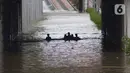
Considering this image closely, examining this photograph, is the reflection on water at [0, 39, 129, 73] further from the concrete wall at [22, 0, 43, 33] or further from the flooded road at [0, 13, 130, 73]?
the concrete wall at [22, 0, 43, 33]

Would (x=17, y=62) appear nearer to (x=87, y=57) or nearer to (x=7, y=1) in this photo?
(x=87, y=57)

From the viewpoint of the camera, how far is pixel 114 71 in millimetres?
14016

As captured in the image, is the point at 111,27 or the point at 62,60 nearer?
the point at 62,60

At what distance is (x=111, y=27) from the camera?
26.2 m

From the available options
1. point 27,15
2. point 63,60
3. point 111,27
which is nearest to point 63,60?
point 63,60

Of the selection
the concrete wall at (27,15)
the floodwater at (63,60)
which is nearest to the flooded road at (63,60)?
the floodwater at (63,60)

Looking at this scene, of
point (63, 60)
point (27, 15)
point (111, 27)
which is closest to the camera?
point (63, 60)

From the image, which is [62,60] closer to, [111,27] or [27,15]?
[111,27]

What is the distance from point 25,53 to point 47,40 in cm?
638

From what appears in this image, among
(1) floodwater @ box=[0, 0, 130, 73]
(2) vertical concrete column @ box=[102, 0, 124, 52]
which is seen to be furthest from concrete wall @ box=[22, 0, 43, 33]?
(1) floodwater @ box=[0, 0, 130, 73]

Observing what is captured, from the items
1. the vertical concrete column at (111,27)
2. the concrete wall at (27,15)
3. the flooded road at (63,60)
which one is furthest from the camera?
the concrete wall at (27,15)

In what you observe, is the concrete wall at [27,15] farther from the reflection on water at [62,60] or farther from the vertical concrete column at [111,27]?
the reflection on water at [62,60]

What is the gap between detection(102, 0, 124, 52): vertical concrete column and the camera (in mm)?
21780

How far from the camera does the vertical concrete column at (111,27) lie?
2178 cm
